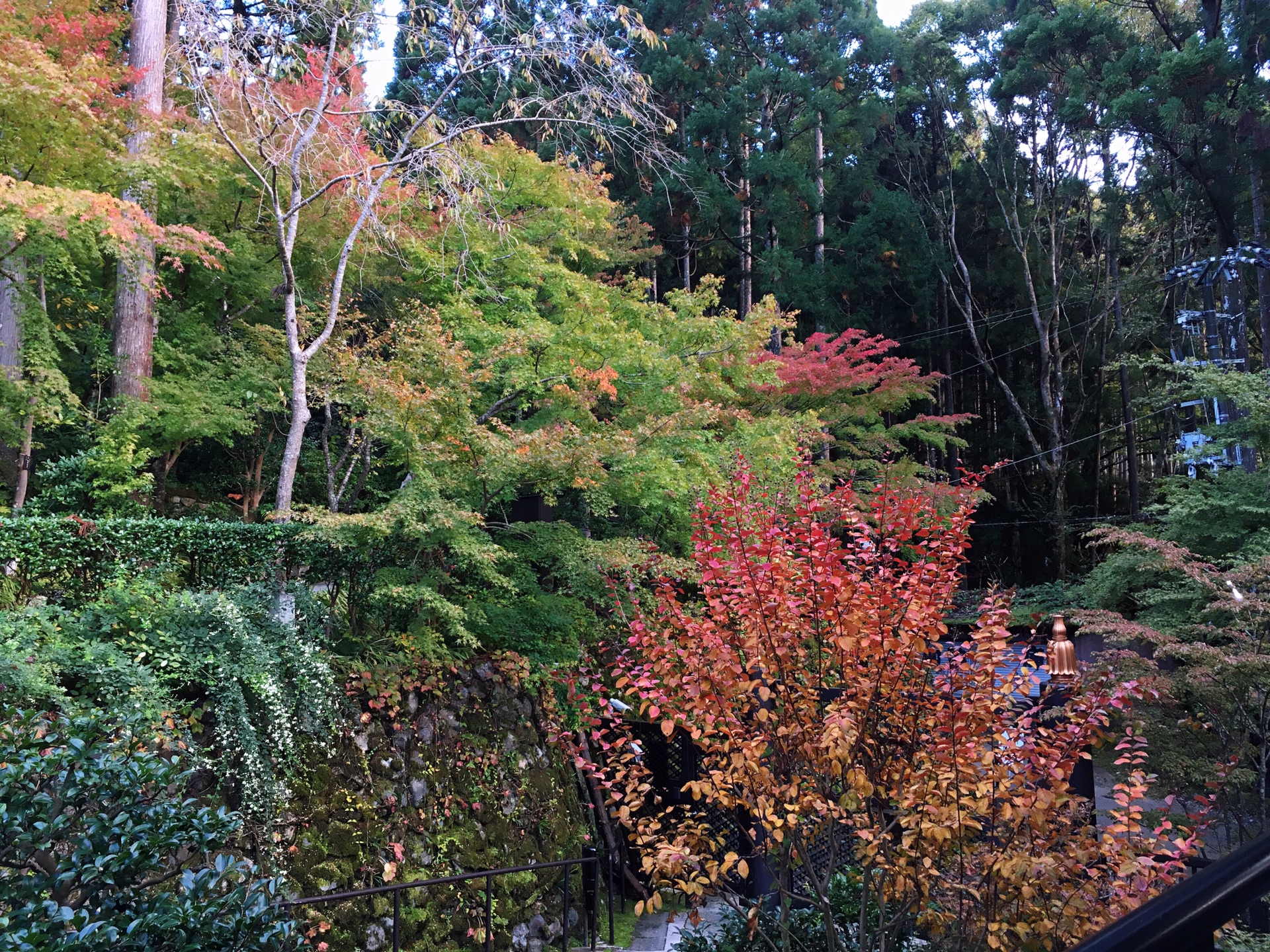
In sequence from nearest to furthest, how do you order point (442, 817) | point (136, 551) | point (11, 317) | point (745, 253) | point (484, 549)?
point (136, 551) → point (484, 549) → point (442, 817) → point (11, 317) → point (745, 253)

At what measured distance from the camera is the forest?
12.8 ft

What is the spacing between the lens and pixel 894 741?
4160 millimetres

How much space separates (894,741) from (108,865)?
3.32 m

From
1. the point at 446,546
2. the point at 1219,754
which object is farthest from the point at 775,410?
the point at 1219,754

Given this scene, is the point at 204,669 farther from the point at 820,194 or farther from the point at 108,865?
the point at 820,194

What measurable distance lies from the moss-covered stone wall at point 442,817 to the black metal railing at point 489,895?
0.15 m

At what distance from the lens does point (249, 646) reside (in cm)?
675

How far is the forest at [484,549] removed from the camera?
3.89 meters

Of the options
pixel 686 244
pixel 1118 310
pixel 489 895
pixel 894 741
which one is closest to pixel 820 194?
pixel 686 244

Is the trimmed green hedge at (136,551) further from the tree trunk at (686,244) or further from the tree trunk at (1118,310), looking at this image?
the tree trunk at (1118,310)

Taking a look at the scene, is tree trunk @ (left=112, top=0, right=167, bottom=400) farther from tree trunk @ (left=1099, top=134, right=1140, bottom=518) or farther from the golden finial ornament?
tree trunk @ (left=1099, top=134, right=1140, bottom=518)

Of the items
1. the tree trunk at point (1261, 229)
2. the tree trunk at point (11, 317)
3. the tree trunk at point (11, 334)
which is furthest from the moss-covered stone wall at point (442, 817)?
the tree trunk at point (1261, 229)

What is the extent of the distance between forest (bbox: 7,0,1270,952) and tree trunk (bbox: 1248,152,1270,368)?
11cm

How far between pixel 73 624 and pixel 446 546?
3.52 m
